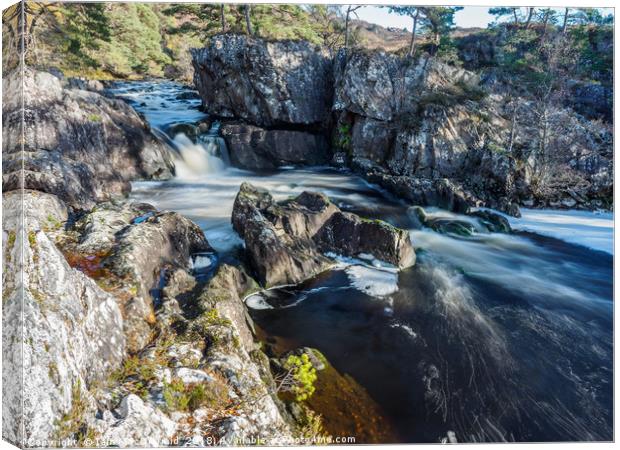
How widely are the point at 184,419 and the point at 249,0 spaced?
4.29m

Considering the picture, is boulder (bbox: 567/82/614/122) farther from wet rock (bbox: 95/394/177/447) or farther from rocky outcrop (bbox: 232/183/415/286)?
wet rock (bbox: 95/394/177/447)

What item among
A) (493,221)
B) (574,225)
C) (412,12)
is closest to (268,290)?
(412,12)

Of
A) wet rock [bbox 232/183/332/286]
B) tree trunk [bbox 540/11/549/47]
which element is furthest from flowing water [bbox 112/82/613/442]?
tree trunk [bbox 540/11/549/47]

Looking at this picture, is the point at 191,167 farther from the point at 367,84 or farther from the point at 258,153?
the point at 367,84

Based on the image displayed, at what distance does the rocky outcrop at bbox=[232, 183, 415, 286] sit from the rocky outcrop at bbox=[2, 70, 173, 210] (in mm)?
2776

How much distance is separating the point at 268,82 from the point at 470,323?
31.3 feet

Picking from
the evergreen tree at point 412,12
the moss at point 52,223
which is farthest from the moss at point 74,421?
the evergreen tree at point 412,12

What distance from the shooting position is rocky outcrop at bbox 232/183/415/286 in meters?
5.27

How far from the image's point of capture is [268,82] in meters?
11.4

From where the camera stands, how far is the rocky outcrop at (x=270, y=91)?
10.5 metres

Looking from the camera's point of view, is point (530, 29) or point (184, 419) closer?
point (184, 419)

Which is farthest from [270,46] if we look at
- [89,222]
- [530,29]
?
[89,222]

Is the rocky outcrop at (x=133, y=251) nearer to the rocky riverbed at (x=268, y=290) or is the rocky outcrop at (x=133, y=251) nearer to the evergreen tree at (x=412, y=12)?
the rocky riverbed at (x=268, y=290)

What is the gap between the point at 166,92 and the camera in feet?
34.3
